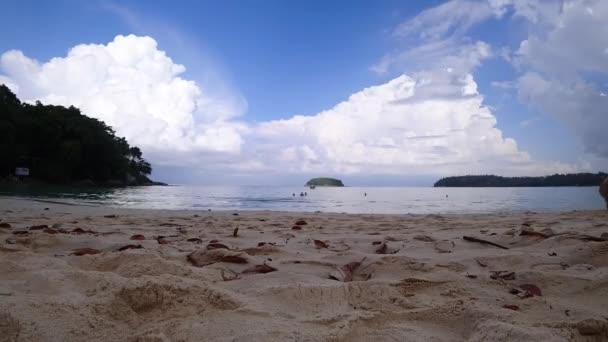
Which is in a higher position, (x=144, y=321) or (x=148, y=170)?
(x=148, y=170)

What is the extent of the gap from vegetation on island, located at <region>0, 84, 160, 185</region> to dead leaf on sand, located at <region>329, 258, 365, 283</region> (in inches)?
1788

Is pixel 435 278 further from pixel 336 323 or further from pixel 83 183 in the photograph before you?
pixel 83 183

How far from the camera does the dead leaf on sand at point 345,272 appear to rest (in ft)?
7.60

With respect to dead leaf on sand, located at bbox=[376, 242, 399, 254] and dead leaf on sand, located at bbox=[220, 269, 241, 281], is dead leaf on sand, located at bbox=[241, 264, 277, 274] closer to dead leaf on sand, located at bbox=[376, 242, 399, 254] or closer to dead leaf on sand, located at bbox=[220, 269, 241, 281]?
dead leaf on sand, located at bbox=[220, 269, 241, 281]

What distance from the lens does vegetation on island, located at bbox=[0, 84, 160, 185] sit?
38.8 m

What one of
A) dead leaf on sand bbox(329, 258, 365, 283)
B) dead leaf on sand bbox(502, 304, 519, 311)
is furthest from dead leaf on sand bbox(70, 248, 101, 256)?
dead leaf on sand bbox(502, 304, 519, 311)

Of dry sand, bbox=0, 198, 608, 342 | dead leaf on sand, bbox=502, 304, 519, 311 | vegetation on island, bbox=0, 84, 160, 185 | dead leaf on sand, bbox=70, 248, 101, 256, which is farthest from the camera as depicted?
vegetation on island, bbox=0, 84, 160, 185

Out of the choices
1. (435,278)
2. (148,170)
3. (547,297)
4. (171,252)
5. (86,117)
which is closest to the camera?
(547,297)

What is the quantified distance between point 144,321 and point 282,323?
620mm

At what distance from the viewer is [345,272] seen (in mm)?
2459

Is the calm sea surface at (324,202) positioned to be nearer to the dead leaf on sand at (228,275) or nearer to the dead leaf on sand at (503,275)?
the dead leaf on sand at (503,275)

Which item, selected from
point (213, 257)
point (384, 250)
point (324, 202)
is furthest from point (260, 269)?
point (324, 202)

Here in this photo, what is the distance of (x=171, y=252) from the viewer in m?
3.16

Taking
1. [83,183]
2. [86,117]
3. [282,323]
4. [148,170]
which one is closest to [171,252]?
[282,323]
